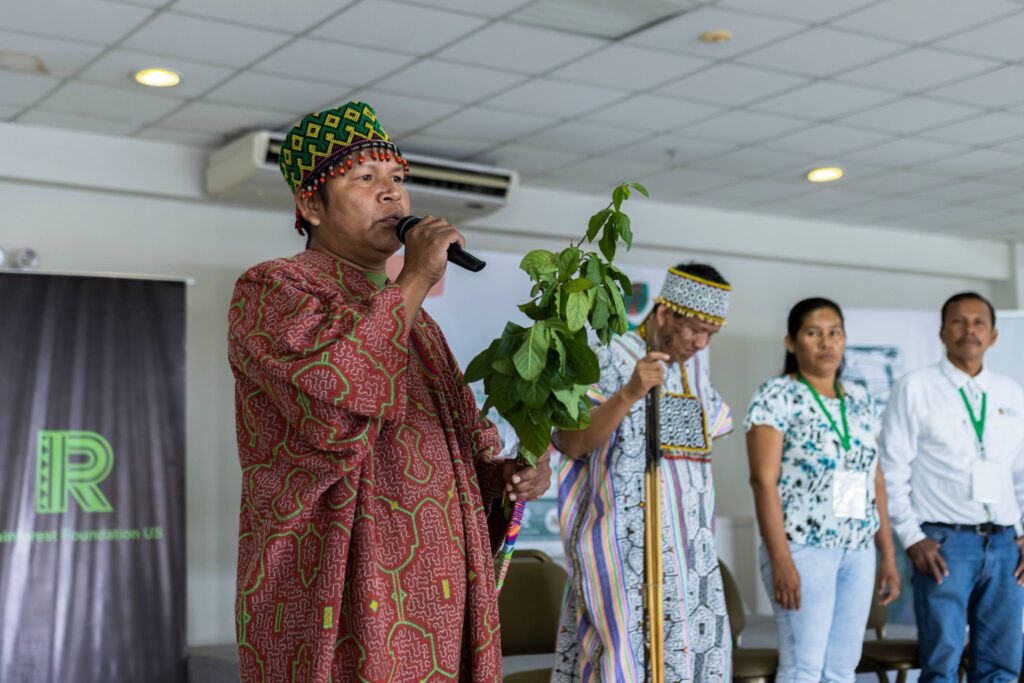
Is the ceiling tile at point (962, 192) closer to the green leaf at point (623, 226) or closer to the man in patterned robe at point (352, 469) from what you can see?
the green leaf at point (623, 226)

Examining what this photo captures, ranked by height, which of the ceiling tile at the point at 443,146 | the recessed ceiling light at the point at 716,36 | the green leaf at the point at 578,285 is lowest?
the green leaf at the point at 578,285

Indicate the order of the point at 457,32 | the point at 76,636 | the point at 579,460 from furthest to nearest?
the point at 76,636, the point at 457,32, the point at 579,460

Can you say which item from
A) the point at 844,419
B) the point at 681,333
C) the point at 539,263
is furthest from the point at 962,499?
the point at 539,263

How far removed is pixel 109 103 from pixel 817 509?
11.6ft

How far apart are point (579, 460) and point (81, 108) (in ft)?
11.0

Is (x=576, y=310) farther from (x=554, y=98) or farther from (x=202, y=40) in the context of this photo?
(x=554, y=98)

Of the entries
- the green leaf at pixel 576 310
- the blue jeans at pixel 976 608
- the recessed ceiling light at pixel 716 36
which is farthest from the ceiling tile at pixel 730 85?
the green leaf at pixel 576 310

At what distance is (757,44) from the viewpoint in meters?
4.83

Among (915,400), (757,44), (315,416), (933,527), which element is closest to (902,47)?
(757,44)

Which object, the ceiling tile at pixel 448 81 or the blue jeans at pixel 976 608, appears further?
the ceiling tile at pixel 448 81

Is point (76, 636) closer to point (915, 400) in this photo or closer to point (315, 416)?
point (915, 400)

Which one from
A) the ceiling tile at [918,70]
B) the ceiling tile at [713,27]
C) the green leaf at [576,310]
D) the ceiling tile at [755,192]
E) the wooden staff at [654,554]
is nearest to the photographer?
the green leaf at [576,310]

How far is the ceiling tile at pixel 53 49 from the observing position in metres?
4.67

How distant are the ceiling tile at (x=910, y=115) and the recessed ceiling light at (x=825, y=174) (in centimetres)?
76
